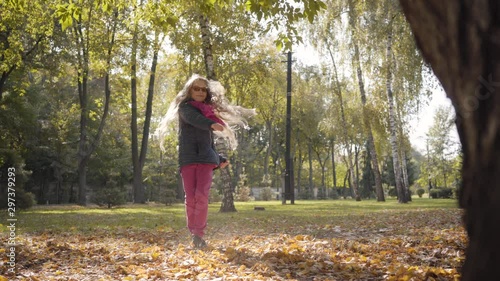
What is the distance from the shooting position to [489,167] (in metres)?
1.36

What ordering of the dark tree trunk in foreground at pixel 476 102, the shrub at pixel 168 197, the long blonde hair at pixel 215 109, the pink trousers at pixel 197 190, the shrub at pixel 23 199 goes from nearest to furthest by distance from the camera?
1. the dark tree trunk in foreground at pixel 476 102
2. the pink trousers at pixel 197 190
3. the long blonde hair at pixel 215 109
4. the shrub at pixel 23 199
5. the shrub at pixel 168 197

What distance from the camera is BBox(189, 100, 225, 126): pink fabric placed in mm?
6099

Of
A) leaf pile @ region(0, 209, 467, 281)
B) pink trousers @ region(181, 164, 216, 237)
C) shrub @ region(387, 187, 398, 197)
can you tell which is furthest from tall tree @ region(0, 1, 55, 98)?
shrub @ region(387, 187, 398, 197)

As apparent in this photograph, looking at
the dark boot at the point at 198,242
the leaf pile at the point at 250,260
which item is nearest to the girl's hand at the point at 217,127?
the leaf pile at the point at 250,260

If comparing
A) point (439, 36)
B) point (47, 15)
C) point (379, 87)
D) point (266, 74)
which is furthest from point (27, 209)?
point (439, 36)

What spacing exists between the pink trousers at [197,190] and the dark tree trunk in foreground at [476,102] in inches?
191

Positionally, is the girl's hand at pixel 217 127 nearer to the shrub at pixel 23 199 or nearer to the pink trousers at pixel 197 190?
the pink trousers at pixel 197 190

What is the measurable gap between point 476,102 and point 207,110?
4902mm

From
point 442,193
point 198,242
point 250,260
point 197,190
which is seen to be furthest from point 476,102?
point 442,193

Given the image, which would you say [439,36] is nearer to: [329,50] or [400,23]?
[400,23]

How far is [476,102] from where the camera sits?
1.43 metres

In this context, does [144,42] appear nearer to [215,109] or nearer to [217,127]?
[215,109]

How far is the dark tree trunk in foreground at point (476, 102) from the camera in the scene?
133 cm

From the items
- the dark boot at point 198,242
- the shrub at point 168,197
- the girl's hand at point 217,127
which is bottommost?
the dark boot at point 198,242
